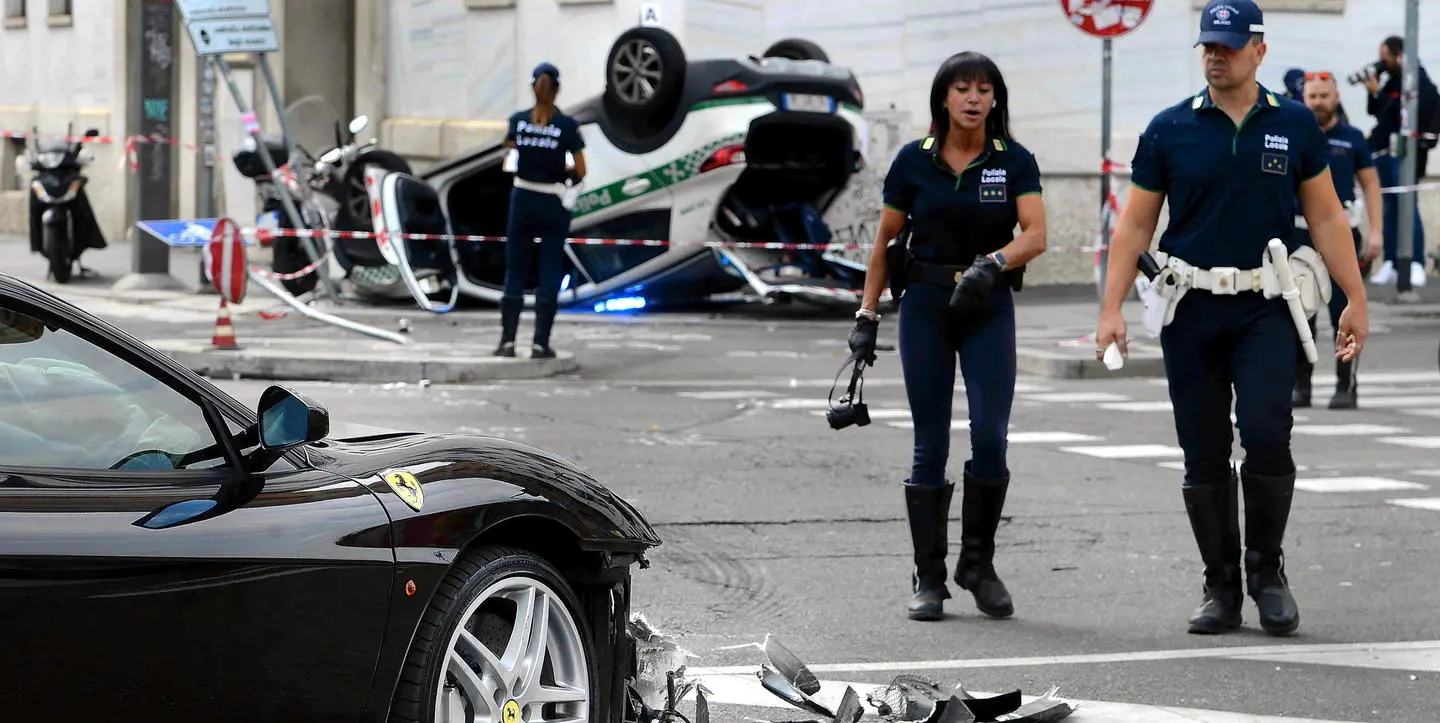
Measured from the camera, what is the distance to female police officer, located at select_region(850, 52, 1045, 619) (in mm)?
6742

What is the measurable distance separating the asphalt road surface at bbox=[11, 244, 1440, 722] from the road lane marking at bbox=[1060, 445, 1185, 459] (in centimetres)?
3

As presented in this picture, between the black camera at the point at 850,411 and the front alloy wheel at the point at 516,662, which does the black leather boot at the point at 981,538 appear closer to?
the black camera at the point at 850,411

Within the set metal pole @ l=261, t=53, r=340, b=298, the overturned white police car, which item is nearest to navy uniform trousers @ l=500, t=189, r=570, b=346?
the overturned white police car

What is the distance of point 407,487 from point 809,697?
154cm

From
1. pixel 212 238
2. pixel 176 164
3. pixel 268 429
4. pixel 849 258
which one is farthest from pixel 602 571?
pixel 176 164

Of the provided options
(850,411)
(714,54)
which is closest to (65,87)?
(714,54)

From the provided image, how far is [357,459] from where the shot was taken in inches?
169

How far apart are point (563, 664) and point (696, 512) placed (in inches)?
168

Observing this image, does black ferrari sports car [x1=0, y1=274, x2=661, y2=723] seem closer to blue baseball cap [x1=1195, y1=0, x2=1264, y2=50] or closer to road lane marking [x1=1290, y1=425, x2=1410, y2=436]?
blue baseball cap [x1=1195, y1=0, x2=1264, y2=50]

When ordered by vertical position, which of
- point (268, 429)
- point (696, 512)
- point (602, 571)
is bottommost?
point (696, 512)

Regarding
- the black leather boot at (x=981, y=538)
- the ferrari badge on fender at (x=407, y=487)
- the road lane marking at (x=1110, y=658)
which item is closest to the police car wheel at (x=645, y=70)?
the black leather boot at (x=981, y=538)

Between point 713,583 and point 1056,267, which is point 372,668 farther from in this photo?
point 1056,267

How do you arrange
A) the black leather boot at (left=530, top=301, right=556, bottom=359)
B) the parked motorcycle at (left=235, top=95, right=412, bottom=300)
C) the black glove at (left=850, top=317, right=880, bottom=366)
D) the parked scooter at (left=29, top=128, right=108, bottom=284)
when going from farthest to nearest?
1. the parked scooter at (left=29, top=128, right=108, bottom=284)
2. the parked motorcycle at (left=235, top=95, right=412, bottom=300)
3. the black leather boot at (left=530, top=301, right=556, bottom=359)
4. the black glove at (left=850, top=317, right=880, bottom=366)

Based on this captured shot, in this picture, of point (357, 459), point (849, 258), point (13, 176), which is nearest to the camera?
point (357, 459)
